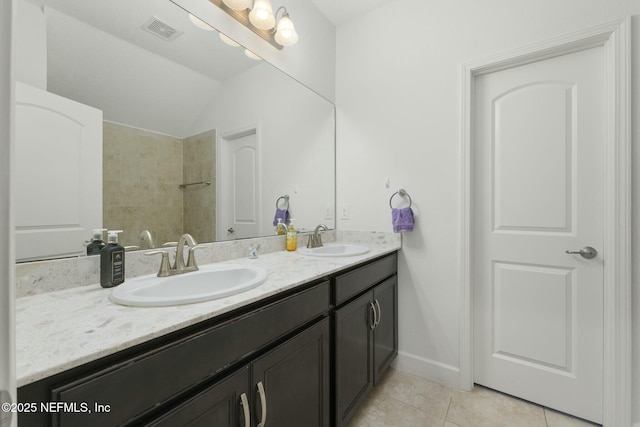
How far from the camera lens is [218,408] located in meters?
0.75

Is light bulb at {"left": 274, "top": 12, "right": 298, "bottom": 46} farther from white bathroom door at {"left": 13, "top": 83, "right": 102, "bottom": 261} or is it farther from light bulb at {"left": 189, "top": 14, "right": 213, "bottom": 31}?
white bathroom door at {"left": 13, "top": 83, "right": 102, "bottom": 261}

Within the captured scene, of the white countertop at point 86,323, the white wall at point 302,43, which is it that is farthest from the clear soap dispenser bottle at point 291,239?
the white wall at point 302,43

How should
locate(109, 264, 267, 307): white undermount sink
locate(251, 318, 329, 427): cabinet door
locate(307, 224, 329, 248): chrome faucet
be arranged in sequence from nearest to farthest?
1. locate(109, 264, 267, 307): white undermount sink
2. locate(251, 318, 329, 427): cabinet door
3. locate(307, 224, 329, 248): chrome faucet

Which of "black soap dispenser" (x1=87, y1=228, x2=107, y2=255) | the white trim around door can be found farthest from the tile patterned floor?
"black soap dispenser" (x1=87, y1=228, x2=107, y2=255)

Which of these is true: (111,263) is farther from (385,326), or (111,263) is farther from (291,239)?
(385,326)

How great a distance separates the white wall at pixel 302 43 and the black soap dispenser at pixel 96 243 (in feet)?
3.57

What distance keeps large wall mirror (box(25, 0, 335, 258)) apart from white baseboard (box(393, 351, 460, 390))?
124 centimetres

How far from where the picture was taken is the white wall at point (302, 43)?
143 cm

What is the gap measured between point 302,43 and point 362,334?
195 cm

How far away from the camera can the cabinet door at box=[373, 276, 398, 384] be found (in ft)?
5.29

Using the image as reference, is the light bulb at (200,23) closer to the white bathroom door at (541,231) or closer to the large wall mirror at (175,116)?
the large wall mirror at (175,116)

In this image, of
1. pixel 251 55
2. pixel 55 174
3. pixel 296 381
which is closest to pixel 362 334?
pixel 296 381

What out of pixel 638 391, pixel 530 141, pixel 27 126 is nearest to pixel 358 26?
pixel 530 141

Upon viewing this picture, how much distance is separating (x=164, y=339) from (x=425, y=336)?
1699 millimetres
